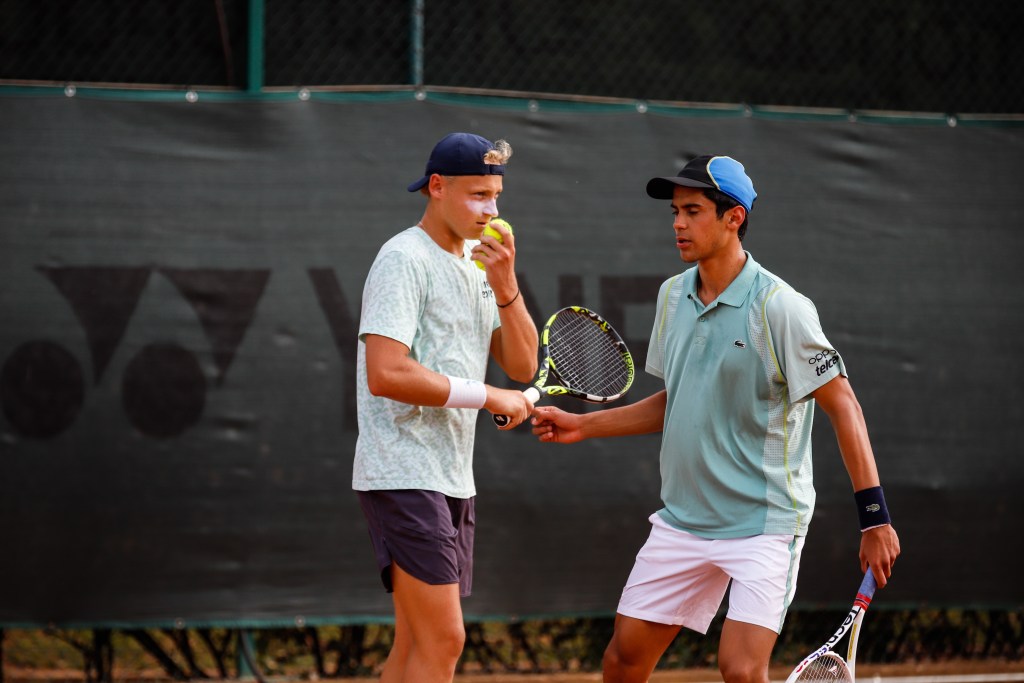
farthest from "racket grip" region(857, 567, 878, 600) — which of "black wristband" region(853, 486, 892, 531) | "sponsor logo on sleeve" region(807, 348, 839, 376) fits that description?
"sponsor logo on sleeve" region(807, 348, 839, 376)

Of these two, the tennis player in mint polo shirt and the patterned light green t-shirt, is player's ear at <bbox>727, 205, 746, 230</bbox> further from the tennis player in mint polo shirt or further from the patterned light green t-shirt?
the patterned light green t-shirt

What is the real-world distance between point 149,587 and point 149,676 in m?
0.49

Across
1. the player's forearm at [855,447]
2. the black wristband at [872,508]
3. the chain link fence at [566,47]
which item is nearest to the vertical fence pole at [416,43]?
the chain link fence at [566,47]

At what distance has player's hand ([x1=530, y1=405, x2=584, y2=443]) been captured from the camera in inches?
149

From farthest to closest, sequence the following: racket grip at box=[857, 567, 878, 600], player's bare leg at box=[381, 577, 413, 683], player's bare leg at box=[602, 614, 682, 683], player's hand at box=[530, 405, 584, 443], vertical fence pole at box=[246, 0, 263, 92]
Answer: vertical fence pole at box=[246, 0, 263, 92] → player's hand at box=[530, 405, 584, 443] → player's bare leg at box=[602, 614, 682, 683] → player's bare leg at box=[381, 577, 413, 683] → racket grip at box=[857, 567, 878, 600]

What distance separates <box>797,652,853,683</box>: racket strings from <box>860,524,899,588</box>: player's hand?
0.24 metres

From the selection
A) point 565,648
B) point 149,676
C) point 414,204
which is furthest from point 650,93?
point 149,676

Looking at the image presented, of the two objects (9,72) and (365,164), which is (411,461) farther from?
(9,72)

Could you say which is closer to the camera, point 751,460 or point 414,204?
point 751,460

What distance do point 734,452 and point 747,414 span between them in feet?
0.37

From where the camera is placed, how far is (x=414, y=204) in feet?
17.0

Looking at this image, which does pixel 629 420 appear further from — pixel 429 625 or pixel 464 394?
pixel 429 625

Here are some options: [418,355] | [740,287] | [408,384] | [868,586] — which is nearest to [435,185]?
[418,355]

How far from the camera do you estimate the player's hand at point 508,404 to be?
10.8 feet
